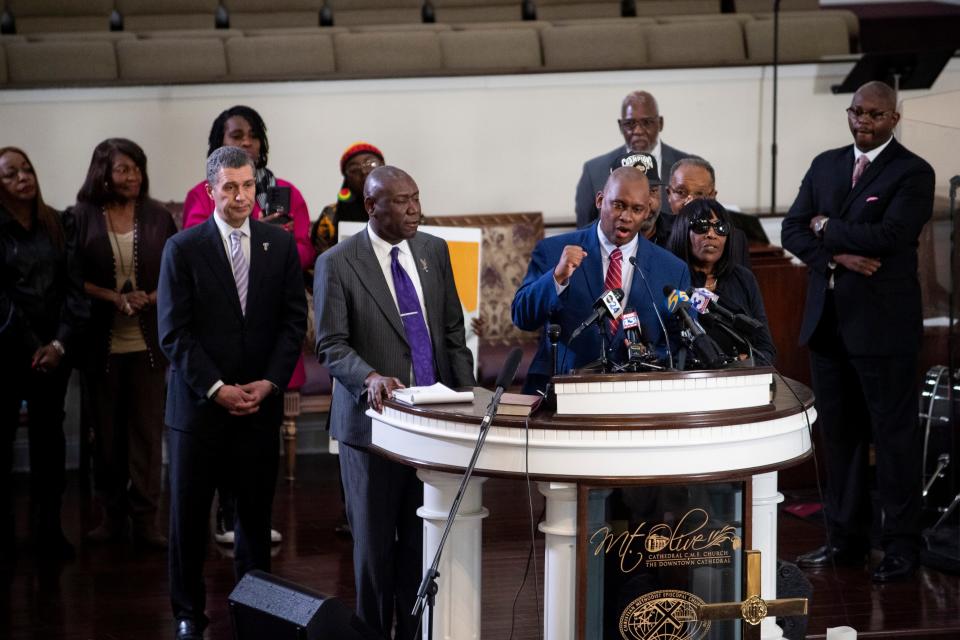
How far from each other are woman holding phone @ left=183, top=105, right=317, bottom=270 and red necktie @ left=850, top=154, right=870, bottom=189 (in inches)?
83.2

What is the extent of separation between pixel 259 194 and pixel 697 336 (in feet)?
7.87

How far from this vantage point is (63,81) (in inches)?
275

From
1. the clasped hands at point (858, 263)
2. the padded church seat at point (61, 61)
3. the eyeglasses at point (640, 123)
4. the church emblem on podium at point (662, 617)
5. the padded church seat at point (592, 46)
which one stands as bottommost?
the church emblem on podium at point (662, 617)

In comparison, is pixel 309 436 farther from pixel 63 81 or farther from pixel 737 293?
pixel 737 293

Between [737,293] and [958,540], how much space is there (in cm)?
179

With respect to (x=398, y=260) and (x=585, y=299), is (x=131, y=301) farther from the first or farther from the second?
(x=585, y=299)

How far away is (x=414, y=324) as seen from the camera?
362 cm

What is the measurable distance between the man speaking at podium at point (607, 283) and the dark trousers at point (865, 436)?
1496 mm

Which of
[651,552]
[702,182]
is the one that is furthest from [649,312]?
[702,182]

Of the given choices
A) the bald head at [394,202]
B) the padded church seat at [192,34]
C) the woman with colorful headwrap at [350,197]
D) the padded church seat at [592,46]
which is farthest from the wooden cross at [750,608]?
the padded church seat at [192,34]

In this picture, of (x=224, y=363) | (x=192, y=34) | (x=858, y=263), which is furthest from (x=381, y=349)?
(x=192, y=34)

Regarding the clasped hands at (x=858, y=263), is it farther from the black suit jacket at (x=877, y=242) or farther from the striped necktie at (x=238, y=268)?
the striped necktie at (x=238, y=268)

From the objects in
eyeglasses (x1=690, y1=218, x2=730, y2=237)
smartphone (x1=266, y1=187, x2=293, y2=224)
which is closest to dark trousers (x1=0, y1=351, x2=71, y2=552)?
smartphone (x1=266, y1=187, x2=293, y2=224)

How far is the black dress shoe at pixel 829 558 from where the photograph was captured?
4809mm
